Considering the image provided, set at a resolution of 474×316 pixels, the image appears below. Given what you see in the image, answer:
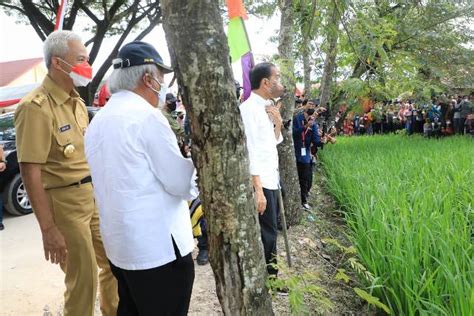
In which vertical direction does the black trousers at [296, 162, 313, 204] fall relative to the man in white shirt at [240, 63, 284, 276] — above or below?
below

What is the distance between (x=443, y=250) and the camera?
206cm

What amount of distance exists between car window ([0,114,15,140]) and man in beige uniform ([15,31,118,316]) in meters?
3.48

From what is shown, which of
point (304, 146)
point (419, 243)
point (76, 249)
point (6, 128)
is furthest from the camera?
point (304, 146)

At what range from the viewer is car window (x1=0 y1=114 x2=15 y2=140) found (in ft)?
16.4

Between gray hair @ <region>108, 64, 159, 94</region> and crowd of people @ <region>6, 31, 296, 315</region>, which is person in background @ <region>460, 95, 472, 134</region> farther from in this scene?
gray hair @ <region>108, 64, 159, 94</region>

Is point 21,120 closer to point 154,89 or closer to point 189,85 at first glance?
point 154,89

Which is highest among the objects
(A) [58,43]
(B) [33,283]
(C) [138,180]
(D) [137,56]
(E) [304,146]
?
(A) [58,43]

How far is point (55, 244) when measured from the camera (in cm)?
185

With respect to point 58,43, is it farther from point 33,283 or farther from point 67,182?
point 33,283

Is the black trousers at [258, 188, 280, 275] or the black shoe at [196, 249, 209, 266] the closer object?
the black trousers at [258, 188, 280, 275]

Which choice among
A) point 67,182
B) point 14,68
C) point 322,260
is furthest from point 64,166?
point 14,68

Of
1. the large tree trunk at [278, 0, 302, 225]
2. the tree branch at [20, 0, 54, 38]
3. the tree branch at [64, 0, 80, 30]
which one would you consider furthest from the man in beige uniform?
the tree branch at [64, 0, 80, 30]

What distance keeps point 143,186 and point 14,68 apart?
28.8 metres

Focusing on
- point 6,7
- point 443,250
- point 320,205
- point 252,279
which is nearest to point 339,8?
point 443,250
